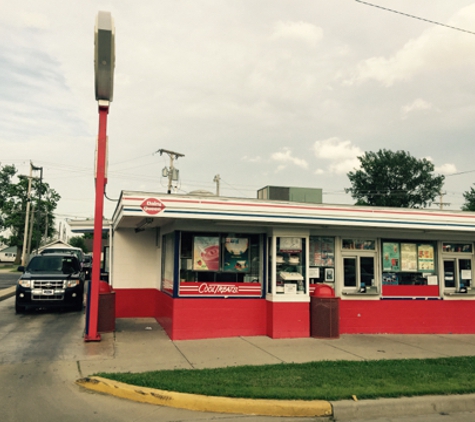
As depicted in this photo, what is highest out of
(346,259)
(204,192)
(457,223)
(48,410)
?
(204,192)

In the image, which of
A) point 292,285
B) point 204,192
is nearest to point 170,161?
point 204,192

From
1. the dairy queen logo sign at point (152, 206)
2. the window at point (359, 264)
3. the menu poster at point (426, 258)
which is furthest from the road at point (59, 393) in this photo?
the menu poster at point (426, 258)

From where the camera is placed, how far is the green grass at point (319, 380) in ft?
21.6

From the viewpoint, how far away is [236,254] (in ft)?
39.0

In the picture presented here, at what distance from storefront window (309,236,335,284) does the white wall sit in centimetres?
466

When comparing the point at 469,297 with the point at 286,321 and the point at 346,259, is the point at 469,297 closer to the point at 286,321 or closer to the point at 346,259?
the point at 346,259

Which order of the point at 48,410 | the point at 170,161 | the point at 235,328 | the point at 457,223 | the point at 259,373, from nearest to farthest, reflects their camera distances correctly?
the point at 48,410 < the point at 259,373 < the point at 235,328 < the point at 457,223 < the point at 170,161

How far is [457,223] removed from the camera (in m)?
12.5

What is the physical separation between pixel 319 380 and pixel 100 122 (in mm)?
7224

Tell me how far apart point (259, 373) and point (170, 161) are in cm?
2906

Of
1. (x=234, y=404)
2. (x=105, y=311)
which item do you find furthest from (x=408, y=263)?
(x=234, y=404)

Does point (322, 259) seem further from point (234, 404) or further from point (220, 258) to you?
point (234, 404)

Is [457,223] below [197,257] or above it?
above

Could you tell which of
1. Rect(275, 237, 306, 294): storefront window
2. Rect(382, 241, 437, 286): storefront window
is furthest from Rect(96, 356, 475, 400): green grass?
Rect(382, 241, 437, 286): storefront window
